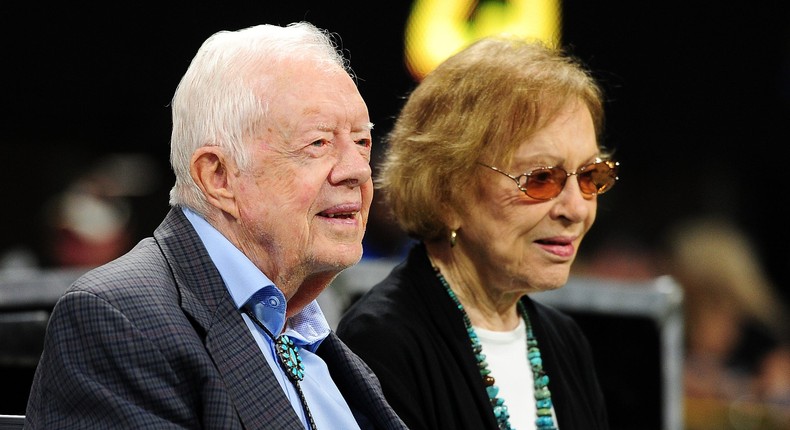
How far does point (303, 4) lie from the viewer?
6.62m

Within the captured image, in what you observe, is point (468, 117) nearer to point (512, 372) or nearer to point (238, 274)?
point (512, 372)

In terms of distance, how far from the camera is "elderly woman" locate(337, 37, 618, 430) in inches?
109

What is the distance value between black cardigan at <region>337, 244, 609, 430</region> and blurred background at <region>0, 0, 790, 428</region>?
338 centimetres

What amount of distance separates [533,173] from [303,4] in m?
4.10

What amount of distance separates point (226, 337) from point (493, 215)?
106 cm

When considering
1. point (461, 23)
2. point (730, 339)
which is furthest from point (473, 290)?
point (461, 23)

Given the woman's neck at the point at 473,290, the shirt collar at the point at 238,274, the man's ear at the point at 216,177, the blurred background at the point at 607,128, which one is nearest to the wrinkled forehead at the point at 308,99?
the man's ear at the point at 216,177

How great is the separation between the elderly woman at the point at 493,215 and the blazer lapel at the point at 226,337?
74 centimetres

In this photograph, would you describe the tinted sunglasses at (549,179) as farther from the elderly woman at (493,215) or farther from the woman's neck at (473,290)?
the woman's neck at (473,290)

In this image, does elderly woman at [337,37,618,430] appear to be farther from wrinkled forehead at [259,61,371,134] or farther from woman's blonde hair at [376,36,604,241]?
wrinkled forehead at [259,61,371,134]

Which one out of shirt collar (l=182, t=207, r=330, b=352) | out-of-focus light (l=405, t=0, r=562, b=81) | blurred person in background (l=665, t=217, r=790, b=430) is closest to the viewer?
shirt collar (l=182, t=207, r=330, b=352)

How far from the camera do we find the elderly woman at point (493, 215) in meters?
2.77

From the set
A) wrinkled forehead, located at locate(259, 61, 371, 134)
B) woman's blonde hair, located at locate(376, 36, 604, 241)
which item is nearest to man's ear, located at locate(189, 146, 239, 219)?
wrinkled forehead, located at locate(259, 61, 371, 134)

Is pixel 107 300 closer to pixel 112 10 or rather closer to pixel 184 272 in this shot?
pixel 184 272
